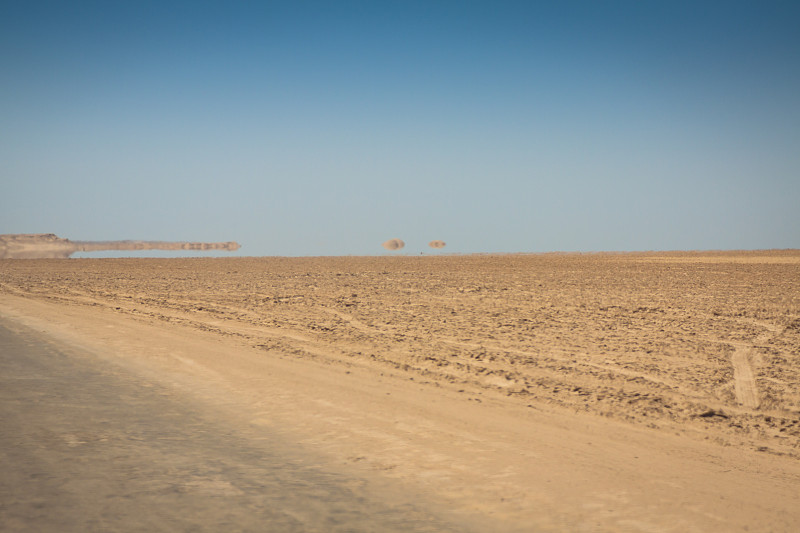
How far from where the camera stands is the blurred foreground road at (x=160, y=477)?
13.1 ft

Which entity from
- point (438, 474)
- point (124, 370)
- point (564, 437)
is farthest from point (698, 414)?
point (124, 370)

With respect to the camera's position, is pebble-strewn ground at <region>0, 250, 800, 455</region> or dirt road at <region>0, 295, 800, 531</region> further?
Result: pebble-strewn ground at <region>0, 250, 800, 455</region>

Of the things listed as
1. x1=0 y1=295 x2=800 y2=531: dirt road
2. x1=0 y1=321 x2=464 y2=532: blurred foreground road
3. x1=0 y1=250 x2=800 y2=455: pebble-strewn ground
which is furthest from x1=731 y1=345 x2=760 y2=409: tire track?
x1=0 y1=321 x2=464 y2=532: blurred foreground road

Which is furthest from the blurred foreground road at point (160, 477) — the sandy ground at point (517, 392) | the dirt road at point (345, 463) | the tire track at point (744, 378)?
the tire track at point (744, 378)

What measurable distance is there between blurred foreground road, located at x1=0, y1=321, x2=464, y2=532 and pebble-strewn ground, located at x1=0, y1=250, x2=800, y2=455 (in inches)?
137

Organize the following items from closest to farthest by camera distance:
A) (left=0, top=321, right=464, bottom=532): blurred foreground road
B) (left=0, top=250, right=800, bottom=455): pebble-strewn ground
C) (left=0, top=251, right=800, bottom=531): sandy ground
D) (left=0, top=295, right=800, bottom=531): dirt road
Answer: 1. (left=0, top=321, right=464, bottom=532): blurred foreground road
2. (left=0, top=295, right=800, bottom=531): dirt road
3. (left=0, top=251, right=800, bottom=531): sandy ground
4. (left=0, top=250, right=800, bottom=455): pebble-strewn ground

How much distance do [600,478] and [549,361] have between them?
478cm

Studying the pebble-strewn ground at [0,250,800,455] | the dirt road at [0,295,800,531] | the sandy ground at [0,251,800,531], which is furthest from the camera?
the pebble-strewn ground at [0,250,800,455]

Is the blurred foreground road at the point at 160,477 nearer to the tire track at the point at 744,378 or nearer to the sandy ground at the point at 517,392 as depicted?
the sandy ground at the point at 517,392

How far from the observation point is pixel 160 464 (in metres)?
4.95

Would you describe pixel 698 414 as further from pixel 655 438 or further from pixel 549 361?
pixel 549 361

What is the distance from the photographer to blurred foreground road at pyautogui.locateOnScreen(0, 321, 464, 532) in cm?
399

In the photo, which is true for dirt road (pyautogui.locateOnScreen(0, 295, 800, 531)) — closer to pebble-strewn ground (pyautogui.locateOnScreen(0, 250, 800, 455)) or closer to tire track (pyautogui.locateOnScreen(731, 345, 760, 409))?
pebble-strewn ground (pyautogui.locateOnScreen(0, 250, 800, 455))

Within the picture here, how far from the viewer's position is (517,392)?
798 cm
